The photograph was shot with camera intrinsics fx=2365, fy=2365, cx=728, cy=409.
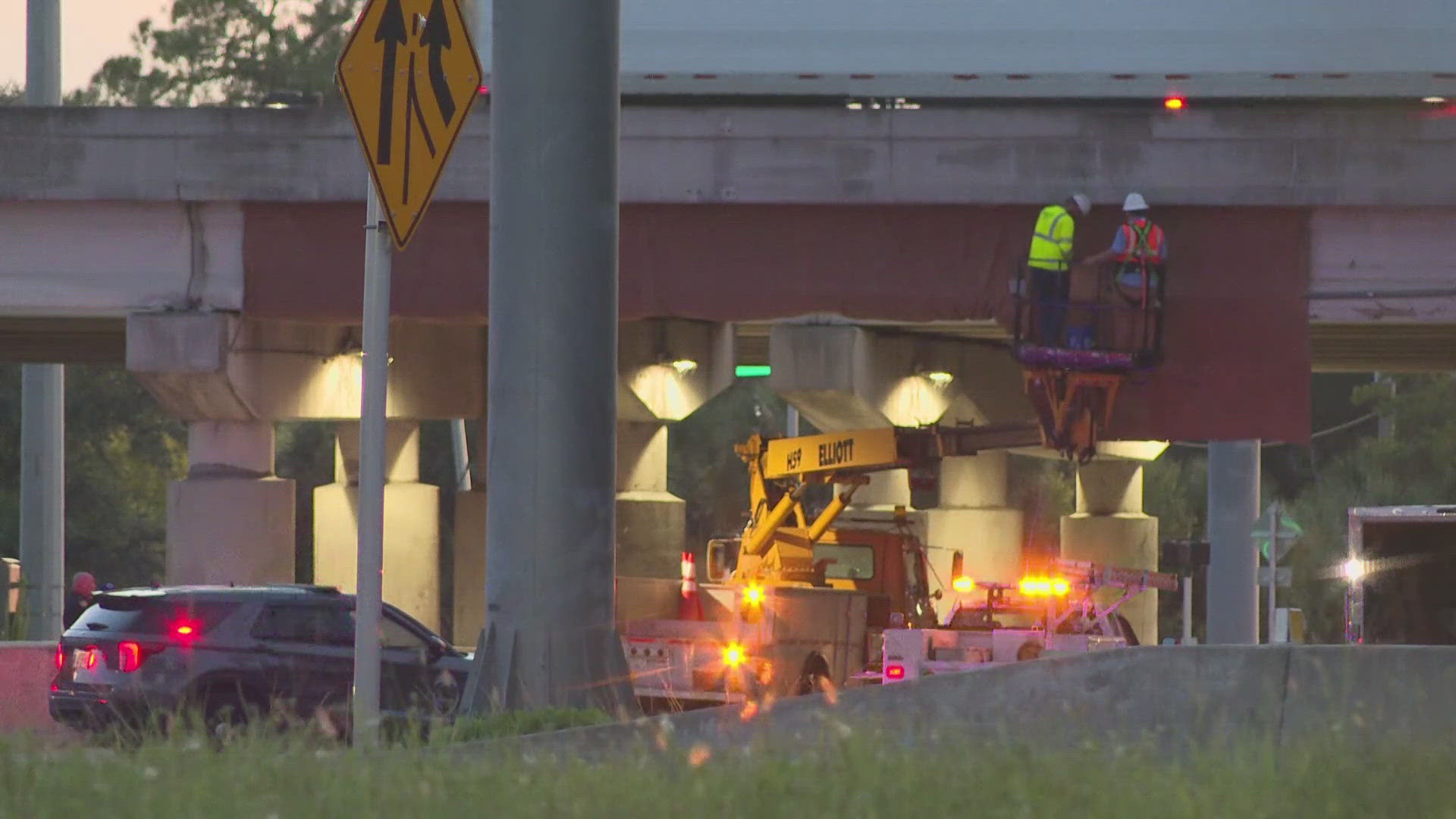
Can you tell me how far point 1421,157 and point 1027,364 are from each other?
14.8 feet

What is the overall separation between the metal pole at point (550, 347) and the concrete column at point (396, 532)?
18.7m

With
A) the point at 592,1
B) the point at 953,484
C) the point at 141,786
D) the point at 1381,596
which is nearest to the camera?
the point at 141,786

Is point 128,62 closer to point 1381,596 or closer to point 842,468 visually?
point 842,468

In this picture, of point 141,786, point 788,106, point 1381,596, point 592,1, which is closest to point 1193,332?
point 1381,596

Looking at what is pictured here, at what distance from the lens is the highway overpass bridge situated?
80.6ft

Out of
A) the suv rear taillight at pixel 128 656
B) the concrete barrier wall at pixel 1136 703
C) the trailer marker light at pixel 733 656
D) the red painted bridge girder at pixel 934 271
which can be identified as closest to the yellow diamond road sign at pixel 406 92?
the concrete barrier wall at pixel 1136 703

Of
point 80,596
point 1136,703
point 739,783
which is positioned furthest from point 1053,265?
point 739,783

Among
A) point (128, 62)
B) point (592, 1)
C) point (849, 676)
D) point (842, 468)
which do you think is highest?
point (128, 62)

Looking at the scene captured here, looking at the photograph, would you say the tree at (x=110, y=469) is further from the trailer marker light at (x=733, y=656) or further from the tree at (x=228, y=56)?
the trailer marker light at (x=733, y=656)

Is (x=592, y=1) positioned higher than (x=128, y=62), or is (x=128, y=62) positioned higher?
(x=128, y=62)

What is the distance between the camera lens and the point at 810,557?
26.4 meters

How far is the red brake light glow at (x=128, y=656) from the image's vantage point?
1958 cm

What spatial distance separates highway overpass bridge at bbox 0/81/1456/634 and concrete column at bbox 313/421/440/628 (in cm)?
647

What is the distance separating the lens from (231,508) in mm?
27719
